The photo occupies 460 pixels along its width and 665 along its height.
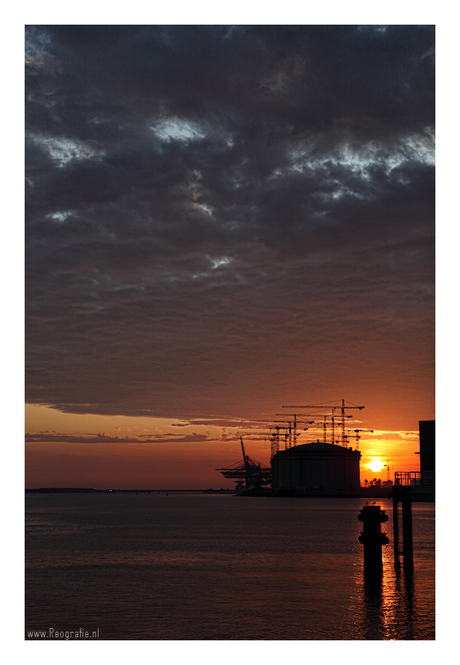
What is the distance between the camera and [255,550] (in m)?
53.8

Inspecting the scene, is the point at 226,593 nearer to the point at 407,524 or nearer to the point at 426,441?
the point at 407,524

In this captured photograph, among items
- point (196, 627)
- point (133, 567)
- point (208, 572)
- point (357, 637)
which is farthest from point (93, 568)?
point (357, 637)

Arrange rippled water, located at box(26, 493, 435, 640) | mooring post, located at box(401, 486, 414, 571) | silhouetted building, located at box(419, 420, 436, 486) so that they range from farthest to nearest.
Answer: silhouetted building, located at box(419, 420, 436, 486) → mooring post, located at box(401, 486, 414, 571) → rippled water, located at box(26, 493, 435, 640)

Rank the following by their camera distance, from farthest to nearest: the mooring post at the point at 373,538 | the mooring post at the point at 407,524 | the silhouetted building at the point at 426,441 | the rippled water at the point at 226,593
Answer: the silhouetted building at the point at 426,441 < the mooring post at the point at 373,538 < the mooring post at the point at 407,524 < the rippled water at the point at 226,593

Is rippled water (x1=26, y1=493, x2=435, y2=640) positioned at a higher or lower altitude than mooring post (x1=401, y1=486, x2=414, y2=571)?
lower

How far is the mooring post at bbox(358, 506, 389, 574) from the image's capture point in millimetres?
34812

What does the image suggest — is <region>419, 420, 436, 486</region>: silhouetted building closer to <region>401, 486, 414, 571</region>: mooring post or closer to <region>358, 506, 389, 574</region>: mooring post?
<region>358, 506, 389, 574</region>: mooring post

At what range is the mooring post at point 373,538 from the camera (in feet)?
114

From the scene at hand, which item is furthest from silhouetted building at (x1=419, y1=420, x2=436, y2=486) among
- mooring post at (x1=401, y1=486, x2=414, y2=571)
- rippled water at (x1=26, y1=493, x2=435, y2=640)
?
mooring post at (x1=401, y1=486, x2=414, y2=571)

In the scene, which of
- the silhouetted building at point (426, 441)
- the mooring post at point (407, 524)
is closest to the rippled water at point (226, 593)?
the mooring post at point (407, 524)

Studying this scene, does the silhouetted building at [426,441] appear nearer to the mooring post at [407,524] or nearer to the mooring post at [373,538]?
the mooring post at [373,538]

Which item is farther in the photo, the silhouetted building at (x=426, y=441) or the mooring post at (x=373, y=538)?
the silhouetted building at (x=426, y=441)

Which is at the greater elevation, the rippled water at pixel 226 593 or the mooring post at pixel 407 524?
the mooring post at pixel 407 524

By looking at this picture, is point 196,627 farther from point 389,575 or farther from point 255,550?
point 255,550
